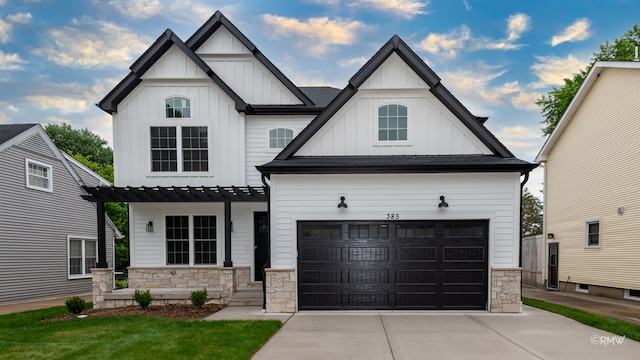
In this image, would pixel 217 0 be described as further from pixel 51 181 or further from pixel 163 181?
pixel 51 181

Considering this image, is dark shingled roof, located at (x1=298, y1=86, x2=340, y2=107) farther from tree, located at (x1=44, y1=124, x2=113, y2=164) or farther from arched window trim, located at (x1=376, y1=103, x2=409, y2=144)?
tree, located at (x1=44, y1=124, x2=113, y2=164)

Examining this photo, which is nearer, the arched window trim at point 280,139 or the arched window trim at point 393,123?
the arched window trim at point 393,123

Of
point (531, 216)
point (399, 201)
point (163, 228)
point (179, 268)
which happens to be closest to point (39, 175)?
point (163, 228)

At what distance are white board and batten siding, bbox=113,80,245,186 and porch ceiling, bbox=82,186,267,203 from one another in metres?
0.88

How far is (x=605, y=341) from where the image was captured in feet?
21.0

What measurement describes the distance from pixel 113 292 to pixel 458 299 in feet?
33.4

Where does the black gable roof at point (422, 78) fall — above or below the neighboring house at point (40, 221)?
above

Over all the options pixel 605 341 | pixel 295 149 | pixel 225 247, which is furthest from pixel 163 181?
pixel 605 341

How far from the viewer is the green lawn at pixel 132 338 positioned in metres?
5.79

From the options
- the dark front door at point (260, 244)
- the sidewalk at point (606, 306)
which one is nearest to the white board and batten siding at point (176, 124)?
the dark front door at point (260, 244)

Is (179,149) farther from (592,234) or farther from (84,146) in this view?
(84,146)

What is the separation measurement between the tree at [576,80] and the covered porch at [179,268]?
55.8ft

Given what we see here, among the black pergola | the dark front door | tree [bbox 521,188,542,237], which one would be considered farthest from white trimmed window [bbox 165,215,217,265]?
tree [bbox 521,188,542,237]

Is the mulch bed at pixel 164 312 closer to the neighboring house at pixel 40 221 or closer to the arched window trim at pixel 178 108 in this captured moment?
the neighboring house at pixel 40 221
